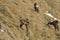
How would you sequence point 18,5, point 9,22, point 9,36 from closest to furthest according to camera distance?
point 9,36, point 9,22, point 18,5

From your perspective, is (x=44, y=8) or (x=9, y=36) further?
(x=44, y=8)

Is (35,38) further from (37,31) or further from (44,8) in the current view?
(44,8)

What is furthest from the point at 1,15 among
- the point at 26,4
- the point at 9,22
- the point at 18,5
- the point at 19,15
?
the point at 26,4

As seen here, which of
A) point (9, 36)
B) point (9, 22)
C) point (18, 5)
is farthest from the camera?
point (18, 5)

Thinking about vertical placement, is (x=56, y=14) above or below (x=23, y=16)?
below

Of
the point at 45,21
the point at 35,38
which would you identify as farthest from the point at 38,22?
the point at 35,38

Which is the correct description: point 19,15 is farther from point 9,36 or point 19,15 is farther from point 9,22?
point 9,36
